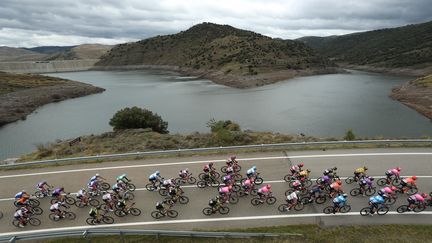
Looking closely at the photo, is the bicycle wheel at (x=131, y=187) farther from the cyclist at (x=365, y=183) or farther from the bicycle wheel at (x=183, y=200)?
the cyclist at (x=365, y=183)

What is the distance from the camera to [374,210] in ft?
56.3

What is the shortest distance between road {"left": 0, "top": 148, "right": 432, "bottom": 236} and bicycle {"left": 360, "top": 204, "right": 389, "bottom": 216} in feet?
0.84

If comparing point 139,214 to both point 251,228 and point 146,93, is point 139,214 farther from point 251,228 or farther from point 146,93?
point 146,93

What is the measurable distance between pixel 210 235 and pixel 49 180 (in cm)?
1332

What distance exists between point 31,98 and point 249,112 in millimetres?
57087

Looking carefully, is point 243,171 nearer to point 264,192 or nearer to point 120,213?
point 264,192

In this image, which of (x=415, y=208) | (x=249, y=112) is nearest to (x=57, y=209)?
(x=415, y=208)

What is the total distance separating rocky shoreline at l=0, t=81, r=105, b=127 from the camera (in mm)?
75125

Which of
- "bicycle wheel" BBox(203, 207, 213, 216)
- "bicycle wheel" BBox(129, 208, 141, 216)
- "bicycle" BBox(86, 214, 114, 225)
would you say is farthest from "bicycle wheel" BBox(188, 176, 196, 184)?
"bicycle" BBox(86, 214, 114, 225)

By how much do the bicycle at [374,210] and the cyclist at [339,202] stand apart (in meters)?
0.99

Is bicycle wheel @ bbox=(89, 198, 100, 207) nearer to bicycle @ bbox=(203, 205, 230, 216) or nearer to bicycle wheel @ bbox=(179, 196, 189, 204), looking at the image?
bicycle wheel @ bbox=(179, 196, 189, 204)

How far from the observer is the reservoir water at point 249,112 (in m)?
56.3

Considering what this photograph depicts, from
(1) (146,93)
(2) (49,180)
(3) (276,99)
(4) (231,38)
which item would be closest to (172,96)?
(1) (146,93)

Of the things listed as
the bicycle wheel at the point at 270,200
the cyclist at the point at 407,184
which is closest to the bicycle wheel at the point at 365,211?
the cyclist at the point at 407,184
